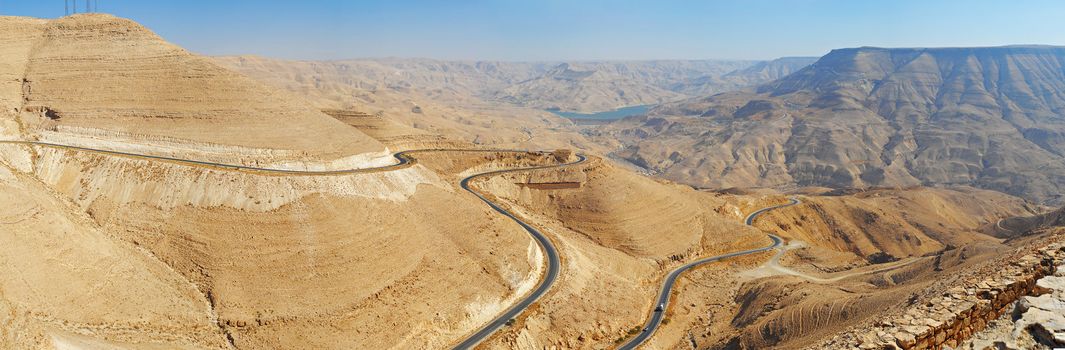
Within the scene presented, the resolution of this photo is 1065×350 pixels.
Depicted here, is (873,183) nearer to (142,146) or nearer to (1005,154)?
(1005,154)

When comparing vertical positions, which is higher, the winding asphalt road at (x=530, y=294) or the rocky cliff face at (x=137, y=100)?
the rocky cliff face at (x=137, y=100)

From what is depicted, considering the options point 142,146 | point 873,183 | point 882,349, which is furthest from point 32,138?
point 873,183

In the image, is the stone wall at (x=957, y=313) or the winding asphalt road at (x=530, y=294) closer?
the stone wall at (x=957, y=313)

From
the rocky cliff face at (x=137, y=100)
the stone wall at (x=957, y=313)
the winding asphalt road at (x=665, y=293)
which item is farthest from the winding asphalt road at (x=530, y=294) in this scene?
the stone wall at (x=957, y=313)

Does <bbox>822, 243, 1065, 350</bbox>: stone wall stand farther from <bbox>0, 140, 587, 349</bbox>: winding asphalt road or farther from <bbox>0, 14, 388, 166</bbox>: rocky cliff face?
<bbox>0, 14, 388, 166</bbox>: rocky cliff face

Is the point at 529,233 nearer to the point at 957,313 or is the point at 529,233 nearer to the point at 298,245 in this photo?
the point at 298,245

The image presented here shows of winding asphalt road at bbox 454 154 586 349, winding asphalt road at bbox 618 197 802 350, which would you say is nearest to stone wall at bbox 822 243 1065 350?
winding asphalt road at bbox 454 154 586 349

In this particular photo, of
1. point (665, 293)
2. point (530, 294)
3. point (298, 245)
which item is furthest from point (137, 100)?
point (665, 293)

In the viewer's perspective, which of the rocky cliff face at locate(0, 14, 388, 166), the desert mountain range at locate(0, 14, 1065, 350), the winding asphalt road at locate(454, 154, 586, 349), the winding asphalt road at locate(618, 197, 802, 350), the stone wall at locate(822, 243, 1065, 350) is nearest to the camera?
the stone wall at locate(822, 243, 1065, 350)

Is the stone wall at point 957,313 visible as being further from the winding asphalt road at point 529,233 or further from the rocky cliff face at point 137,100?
the rocky cliff face at point 137,100
